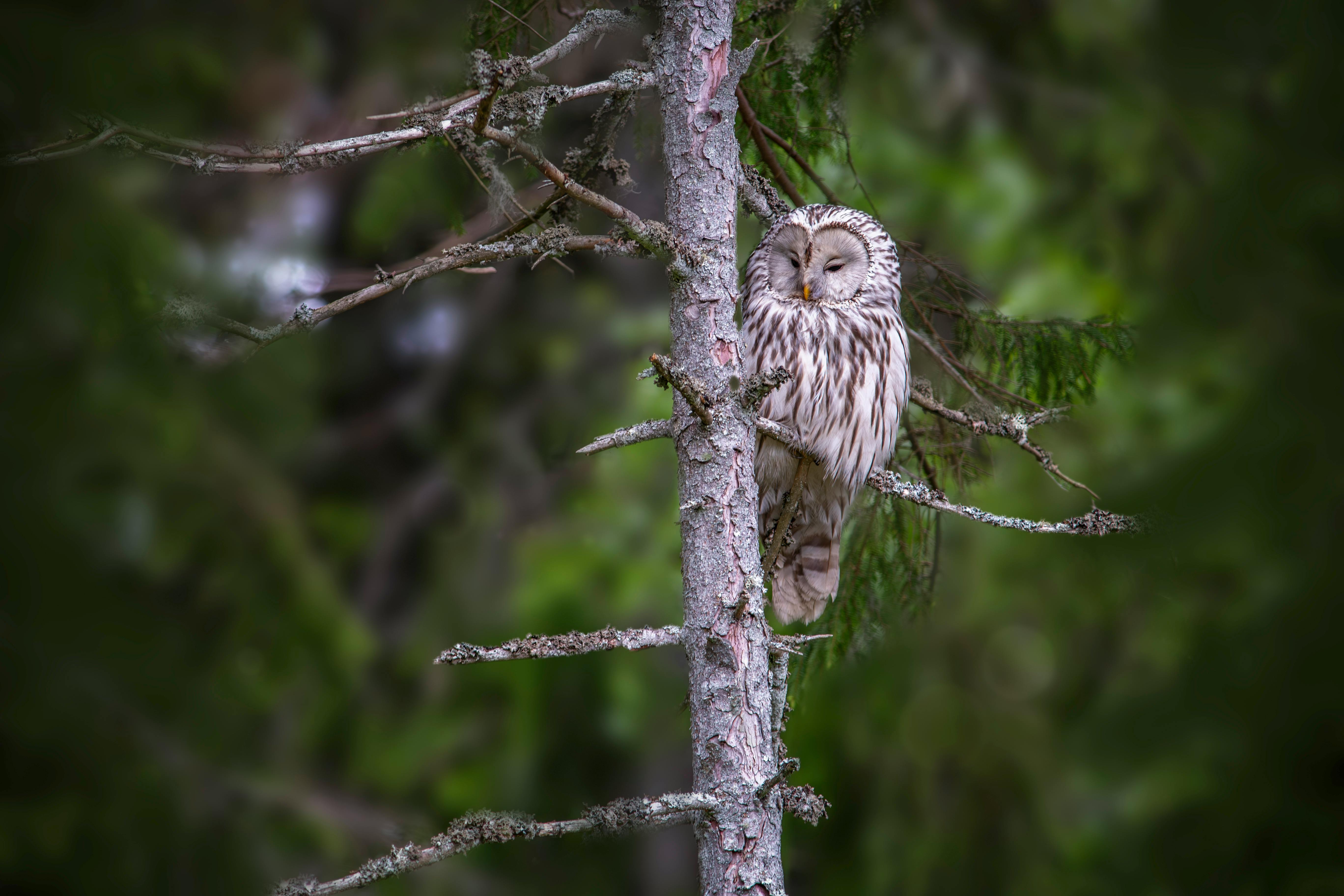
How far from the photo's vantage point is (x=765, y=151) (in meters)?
2.42

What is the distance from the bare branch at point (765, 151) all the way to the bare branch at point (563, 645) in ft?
3.75

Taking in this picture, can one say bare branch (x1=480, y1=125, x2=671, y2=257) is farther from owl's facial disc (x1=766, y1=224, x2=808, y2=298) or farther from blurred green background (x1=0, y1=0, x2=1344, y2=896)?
owl's facial disc (x1=766, y1=224, x2=808, y2=298)

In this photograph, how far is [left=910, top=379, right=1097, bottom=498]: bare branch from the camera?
6.43 ft

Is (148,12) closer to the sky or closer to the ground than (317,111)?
closer to the ground

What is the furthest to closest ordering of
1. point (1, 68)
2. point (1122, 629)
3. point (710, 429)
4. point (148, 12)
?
1. point (148, 12)
2. point (1122, 629)
3. point (1, 68)
4. point (710, 429)

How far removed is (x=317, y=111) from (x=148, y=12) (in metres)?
1.98

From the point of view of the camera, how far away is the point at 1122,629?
2.72m

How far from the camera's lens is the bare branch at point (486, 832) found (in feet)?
4.78

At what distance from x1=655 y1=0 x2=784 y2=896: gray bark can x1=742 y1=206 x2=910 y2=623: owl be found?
0.74 metres

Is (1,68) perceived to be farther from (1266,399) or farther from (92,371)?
(1266,399)

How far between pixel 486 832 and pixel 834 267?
1.85 metres

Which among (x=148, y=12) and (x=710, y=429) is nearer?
(x=710, y=429)

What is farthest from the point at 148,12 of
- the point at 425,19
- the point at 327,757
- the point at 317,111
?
the point at 327,757

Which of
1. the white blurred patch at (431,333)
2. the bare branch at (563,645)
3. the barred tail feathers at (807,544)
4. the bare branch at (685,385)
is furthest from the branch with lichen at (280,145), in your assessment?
the white blurred patch at (431,333)
